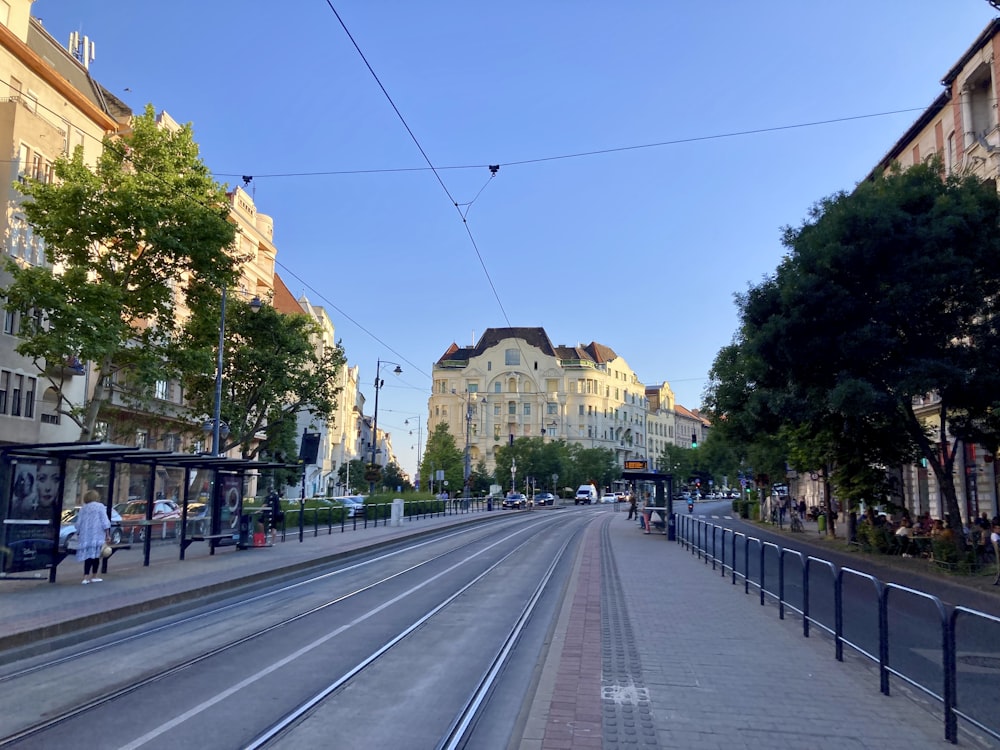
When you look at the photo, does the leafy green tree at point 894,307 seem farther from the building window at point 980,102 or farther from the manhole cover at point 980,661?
the manhole cover at point 980,661

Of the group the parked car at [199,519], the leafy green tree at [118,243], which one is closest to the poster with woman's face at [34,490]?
the parked car at [199,519]

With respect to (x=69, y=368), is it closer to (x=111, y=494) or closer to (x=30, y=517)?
(x=111, y=494)

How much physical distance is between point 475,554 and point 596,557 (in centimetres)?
420

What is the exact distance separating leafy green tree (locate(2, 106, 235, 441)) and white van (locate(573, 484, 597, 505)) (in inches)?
2671

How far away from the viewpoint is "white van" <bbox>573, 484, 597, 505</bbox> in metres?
91.4

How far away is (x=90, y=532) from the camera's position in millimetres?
15133

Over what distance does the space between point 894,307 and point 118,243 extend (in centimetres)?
2317

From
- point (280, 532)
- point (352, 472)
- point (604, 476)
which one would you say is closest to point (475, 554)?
point (280, 532)

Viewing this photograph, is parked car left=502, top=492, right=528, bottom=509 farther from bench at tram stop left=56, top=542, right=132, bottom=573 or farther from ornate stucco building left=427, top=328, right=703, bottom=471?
bench at tram stop left=56, top=542, right=132, bottom=573

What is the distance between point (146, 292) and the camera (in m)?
27.0

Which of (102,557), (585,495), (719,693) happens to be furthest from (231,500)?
(585,495)

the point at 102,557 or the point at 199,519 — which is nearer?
the point at 102,557

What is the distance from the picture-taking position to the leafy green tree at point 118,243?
2492 centimetres

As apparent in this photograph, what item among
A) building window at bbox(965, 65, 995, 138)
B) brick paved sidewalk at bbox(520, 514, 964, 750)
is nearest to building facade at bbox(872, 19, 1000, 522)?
building window at bbox(965, 65, 995, 138)
